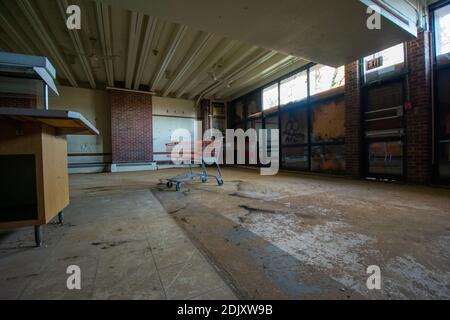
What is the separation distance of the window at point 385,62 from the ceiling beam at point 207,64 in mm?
3010

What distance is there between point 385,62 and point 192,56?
14.2 feet

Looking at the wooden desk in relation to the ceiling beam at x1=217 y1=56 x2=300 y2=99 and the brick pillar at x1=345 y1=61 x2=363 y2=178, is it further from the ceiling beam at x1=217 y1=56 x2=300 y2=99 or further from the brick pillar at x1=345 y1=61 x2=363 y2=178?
the ceiling beam at x1=217 y1=56 x2=300 y2=99

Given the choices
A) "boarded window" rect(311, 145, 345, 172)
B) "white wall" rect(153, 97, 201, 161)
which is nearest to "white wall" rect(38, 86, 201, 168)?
"white wall" rect(153, 97, 201, 161)

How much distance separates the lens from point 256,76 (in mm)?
6887

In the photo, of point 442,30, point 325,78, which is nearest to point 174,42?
point 325,78

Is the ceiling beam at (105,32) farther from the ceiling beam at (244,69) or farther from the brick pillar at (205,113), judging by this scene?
the brick pillar at (205,113)

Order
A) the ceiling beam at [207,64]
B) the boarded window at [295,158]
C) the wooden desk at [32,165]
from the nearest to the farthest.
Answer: the wooden desk at [32,165] < the ceiling beam at [207,64] < the boarded window at [295,158]

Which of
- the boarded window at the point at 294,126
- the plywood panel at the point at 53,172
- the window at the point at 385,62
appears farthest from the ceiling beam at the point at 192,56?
the plywood panel at the point at 53,172

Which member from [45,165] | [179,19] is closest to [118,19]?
[179,19]

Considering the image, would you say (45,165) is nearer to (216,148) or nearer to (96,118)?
(216,148)

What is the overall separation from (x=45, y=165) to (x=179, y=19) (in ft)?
8.09

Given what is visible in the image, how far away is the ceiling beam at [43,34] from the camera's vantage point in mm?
3429

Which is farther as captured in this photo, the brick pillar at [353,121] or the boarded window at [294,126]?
the boarded window at [294,126]

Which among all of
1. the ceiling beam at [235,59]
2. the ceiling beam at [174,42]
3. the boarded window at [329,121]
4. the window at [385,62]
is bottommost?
the boarded window at [329,121]
